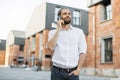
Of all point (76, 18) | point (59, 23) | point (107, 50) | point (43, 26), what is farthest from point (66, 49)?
point (76, 18)

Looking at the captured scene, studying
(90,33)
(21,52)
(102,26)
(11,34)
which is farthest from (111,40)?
(11,34)

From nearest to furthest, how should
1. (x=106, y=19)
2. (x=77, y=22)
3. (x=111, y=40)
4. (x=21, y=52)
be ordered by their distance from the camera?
(x=111, y=40) → (x=106, y=19) → (x=77, y=22) → (x=21, y=52)

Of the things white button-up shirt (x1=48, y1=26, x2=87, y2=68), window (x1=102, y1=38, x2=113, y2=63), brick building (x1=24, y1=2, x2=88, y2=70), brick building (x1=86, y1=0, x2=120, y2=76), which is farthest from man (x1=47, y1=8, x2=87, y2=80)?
brick building (x1=24, y1=2, x2=88, y2=70)

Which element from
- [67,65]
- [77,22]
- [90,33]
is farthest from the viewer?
[77,22]

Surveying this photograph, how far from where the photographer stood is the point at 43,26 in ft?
130

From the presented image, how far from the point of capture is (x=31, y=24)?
48438 mm

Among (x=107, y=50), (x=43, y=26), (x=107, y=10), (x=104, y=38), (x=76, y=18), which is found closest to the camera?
(x=107, y=50)

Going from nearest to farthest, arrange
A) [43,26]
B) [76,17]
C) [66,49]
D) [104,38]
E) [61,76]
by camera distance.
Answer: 1. [61,76]
2. [66,49]
3. [104,38]
4. [43,26]
5. [76,17]

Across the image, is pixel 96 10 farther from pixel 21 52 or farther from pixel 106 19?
pixel 21 52

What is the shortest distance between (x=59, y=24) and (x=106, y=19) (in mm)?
22094

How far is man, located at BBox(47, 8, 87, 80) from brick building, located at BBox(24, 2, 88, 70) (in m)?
33.5

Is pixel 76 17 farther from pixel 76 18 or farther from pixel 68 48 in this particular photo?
pixel 68 48

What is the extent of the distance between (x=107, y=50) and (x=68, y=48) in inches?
801

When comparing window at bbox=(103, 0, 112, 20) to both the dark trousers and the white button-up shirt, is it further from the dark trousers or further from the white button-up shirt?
the dark trousers
